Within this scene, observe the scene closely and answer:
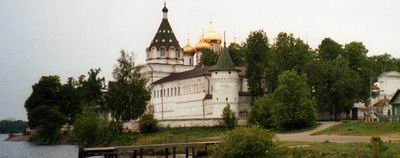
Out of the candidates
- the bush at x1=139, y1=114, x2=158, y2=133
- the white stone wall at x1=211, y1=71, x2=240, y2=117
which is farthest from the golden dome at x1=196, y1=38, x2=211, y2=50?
the bush at x1=139, y1=114, x2=158, y2=133

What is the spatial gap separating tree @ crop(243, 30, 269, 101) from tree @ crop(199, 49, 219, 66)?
2305 cm

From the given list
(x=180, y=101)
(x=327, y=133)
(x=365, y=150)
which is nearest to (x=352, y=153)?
(x=365, y=150)

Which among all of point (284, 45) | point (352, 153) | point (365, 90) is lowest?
point (352, 153)

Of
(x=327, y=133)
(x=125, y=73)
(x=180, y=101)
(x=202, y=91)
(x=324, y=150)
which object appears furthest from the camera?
(x=180, y=101)

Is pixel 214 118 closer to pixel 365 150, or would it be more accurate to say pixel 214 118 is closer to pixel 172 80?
pixel 172 80

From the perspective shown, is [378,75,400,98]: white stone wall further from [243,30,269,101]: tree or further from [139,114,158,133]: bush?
[139,114,158,133]: bush

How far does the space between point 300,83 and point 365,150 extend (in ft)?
87.0

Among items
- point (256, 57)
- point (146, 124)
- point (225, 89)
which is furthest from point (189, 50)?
point (146, 124)

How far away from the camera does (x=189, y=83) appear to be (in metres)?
79.6

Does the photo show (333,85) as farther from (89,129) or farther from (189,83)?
(89,129)

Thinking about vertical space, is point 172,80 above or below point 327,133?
above

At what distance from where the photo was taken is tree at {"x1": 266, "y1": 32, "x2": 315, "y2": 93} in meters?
65.8

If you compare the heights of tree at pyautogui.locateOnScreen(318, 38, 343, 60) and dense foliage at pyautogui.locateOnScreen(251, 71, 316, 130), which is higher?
tree at pyautogui.locateOnScreen(318, 38, 343, 60)

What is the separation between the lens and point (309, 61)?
66.3 meters
